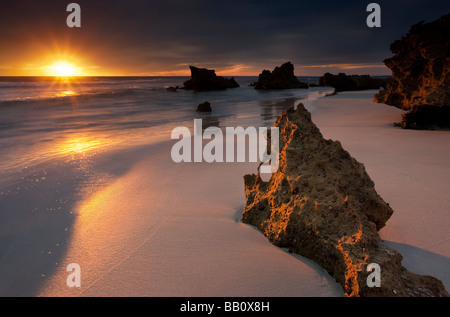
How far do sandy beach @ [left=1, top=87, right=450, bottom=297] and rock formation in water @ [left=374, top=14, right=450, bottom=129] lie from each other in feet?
9.41

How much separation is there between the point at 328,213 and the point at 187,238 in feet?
4.34

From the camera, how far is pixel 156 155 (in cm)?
598

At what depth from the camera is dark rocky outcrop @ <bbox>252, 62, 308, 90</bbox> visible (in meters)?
43.5

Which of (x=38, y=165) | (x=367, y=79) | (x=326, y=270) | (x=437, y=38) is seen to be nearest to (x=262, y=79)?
(x=367, y=79)

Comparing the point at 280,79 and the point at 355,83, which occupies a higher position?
the point at 280,79

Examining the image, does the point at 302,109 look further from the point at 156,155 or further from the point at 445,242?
the point at 156,155

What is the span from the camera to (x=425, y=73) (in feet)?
24.6

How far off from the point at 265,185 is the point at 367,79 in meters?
36.5

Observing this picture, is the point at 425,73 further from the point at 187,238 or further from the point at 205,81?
the point at 205,81

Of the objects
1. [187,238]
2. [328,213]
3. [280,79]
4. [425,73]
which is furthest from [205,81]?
[328,213]

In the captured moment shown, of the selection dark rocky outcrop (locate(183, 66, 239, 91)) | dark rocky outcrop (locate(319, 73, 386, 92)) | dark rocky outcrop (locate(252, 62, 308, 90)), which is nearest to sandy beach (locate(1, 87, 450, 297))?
dark rocky outcrop (locate(319, 73, 386, 92))

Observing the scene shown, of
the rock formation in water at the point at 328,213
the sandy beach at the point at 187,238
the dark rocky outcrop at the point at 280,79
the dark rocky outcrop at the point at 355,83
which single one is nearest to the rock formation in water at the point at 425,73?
the sandy beach at the point at 187,238

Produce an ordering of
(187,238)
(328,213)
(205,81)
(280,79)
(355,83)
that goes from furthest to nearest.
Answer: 1. (280,79)
2. (205,81)
3. (355,83)
4. (187,238)
5. (328,213)

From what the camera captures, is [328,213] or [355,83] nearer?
[328,213]
